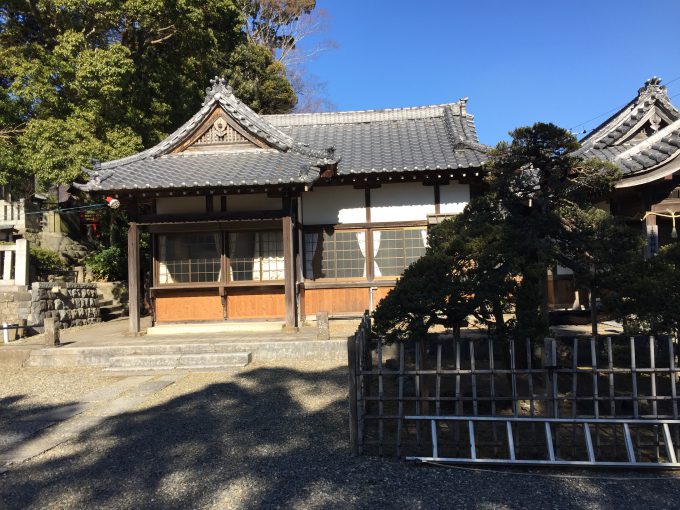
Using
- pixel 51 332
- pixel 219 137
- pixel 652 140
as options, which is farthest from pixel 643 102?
pixel 51 332

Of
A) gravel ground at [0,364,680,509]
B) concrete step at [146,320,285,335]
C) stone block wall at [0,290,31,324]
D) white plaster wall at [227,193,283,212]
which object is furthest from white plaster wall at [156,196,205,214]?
gravel ground at [0,364,680,509]

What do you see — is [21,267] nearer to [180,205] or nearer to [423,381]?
[180,205]

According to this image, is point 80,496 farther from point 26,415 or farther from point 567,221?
point 567,221

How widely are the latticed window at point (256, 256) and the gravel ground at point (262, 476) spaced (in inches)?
219

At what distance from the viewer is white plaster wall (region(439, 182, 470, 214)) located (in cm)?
1095

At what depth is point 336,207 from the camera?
11219 millimetres

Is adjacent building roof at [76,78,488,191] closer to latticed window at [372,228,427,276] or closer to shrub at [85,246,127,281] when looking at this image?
latticed window at [372,228,427,276]

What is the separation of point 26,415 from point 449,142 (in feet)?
35.2

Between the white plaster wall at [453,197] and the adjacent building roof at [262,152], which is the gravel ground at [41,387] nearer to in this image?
the adjacent building roof at [262,152]

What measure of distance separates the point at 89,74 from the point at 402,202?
899 cm

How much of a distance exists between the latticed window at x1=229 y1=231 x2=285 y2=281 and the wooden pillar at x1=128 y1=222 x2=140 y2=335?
205 cm

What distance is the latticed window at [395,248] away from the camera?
36.3 feet

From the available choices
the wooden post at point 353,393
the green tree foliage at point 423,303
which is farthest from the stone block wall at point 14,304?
the green tree foliage at point 423,303

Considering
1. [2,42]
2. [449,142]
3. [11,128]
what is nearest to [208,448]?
[449,142]
